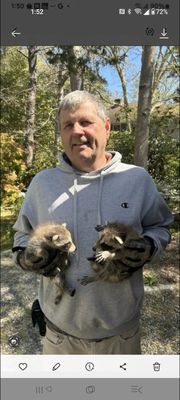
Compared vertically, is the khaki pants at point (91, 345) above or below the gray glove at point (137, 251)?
below

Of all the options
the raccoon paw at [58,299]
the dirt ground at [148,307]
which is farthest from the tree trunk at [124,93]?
the dirt ground at [148,307]

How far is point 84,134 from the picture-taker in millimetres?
1219

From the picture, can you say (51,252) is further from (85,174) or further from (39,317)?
(39,317)

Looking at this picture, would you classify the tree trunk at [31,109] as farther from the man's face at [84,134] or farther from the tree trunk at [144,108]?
the man's face at [84,134]

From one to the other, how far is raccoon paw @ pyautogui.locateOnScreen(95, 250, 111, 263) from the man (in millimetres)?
72

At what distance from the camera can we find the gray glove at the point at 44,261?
1251 mm

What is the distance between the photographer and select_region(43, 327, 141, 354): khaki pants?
1.36m

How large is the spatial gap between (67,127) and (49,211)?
1.06 feet

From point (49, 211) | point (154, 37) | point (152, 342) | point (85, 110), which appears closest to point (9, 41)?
point (85, 110)

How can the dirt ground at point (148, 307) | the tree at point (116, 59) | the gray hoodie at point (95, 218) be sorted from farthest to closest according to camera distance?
the dirt ground at point (148, 307) < the tree at point (116, 59) < the gray hoodie at point (95, 218)

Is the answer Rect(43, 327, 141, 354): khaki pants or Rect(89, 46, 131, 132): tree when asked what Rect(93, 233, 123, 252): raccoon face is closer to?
Rect(43, 327, 141, 354): khaki pants

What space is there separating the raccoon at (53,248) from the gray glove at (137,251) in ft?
0.63

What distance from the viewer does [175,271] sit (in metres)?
3.55

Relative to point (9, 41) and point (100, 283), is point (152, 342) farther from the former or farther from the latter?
point (9, 41)
